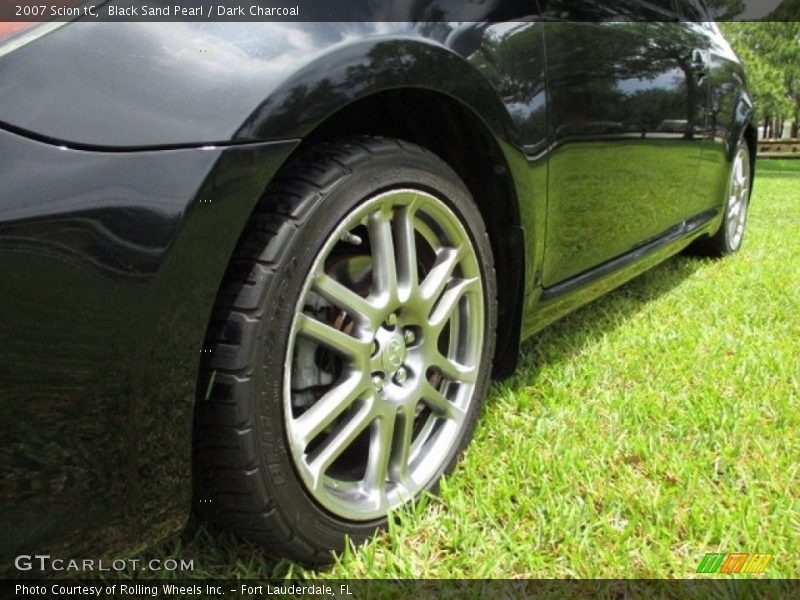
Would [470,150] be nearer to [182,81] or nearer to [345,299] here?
[345,299]

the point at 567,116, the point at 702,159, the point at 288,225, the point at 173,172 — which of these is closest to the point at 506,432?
the point at 567,116

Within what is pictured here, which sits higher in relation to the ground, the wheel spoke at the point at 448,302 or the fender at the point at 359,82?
the fender at the point at 359,82

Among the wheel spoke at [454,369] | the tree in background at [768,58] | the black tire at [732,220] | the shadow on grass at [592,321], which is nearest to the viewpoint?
the wheel spoke at [454,369]

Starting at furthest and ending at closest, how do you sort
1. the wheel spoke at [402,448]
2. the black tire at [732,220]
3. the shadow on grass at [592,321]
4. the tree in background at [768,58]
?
the tree in background at [768,58] → the black tire at [732,220] → the shadow on grass at [592,321] → the wheel spoke at [402,448]

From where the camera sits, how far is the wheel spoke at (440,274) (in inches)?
67.7

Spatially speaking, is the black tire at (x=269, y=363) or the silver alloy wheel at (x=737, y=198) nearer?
the black tire at (x=269, y=363)

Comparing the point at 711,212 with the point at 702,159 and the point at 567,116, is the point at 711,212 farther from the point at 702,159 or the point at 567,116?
the point at 567,116

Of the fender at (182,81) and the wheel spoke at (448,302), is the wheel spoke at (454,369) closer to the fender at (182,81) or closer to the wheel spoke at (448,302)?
the wheel spoke at (448,302)

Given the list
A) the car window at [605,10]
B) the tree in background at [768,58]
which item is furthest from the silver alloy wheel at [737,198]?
the tree in background at [768,58]

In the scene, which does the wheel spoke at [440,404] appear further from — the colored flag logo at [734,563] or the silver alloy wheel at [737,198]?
the silver alloy wheel at [737,198]

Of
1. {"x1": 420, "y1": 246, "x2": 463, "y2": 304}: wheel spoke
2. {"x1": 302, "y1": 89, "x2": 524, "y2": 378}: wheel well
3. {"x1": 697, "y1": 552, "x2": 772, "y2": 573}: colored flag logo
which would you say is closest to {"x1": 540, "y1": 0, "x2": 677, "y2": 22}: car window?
{"x1": 302, "y1": 89, "x2": 524, "y2": 378}: wheel well

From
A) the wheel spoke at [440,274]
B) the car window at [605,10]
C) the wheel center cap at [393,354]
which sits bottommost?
the wheel center cap at [393,354]

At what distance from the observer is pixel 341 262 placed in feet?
5.61

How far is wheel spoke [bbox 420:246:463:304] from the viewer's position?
1719 millimetres
